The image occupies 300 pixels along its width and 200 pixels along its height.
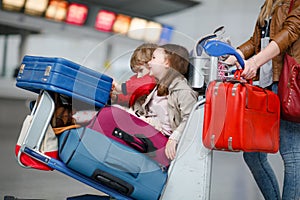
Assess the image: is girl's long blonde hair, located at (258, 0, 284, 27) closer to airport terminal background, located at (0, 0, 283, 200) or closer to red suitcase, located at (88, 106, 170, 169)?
red suitcase, located at (88, 106, 170, 169)

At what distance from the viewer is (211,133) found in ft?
5.96

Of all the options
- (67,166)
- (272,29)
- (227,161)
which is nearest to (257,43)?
(272,29)

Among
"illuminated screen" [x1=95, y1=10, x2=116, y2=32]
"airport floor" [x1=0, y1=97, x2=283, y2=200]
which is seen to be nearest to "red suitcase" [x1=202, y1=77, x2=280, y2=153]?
"airport floor" [x1=0, y1=97, x2=283, y2=200]

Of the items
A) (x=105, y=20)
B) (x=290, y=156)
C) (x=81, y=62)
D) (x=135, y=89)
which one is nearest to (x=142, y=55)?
(x=135, y=89)

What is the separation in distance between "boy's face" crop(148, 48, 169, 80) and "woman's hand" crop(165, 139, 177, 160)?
26 cm

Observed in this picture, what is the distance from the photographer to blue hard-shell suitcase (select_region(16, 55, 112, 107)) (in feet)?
5.70

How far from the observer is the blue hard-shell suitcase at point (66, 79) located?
1.74 meters

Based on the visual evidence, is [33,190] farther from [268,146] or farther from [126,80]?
[268,146]

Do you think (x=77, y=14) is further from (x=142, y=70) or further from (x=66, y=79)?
(x=66, y=79)

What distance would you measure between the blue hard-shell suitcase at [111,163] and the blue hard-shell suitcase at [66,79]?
0.13 meters

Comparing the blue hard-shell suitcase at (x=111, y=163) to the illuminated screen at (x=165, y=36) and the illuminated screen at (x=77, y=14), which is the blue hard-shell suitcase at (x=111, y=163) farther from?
the illuminated screen at (x=77, y=14)

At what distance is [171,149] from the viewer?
1862 millimetres

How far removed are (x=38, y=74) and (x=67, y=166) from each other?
33cm

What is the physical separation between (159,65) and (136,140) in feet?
1.04
